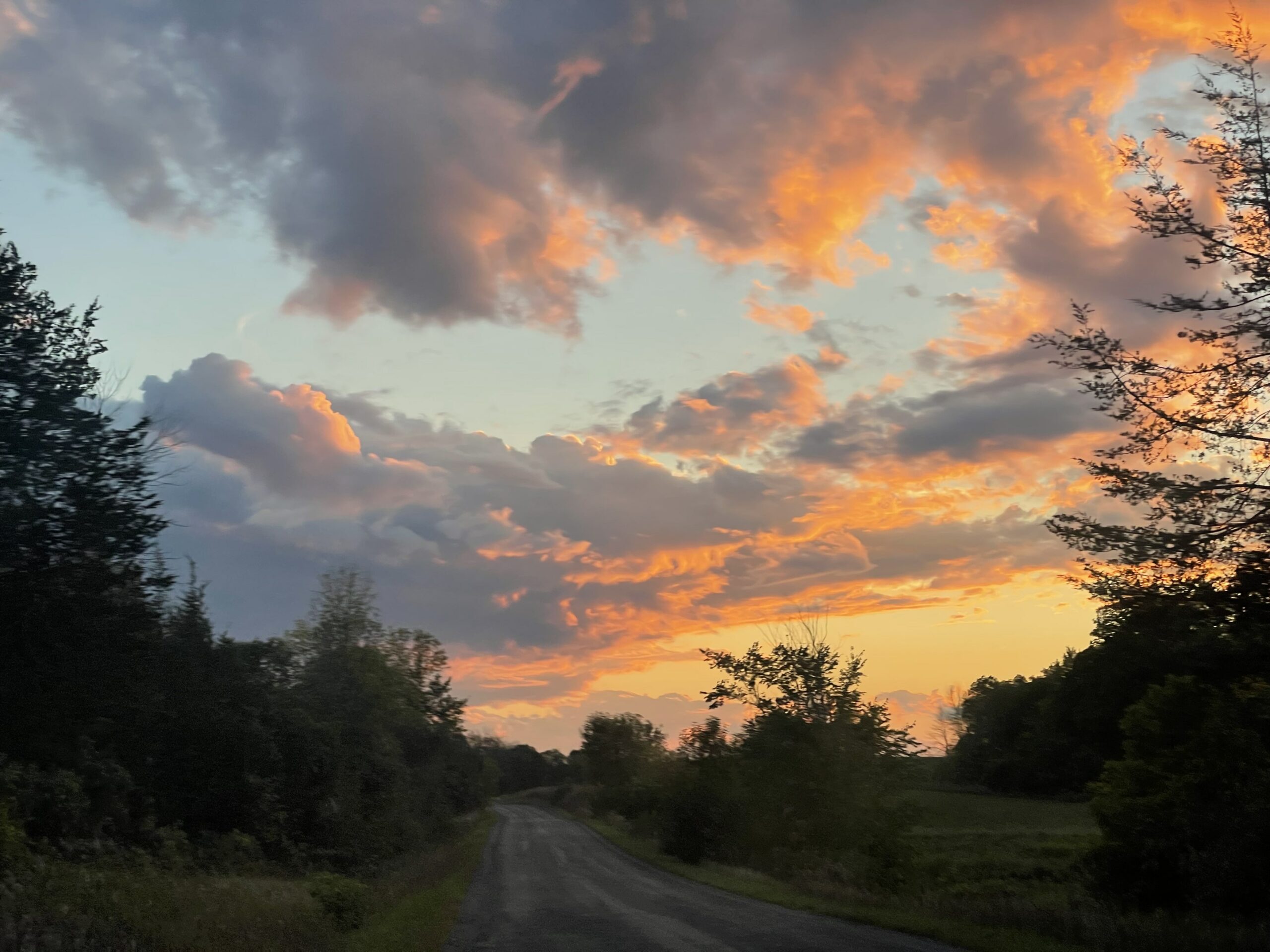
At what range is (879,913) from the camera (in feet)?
63.8

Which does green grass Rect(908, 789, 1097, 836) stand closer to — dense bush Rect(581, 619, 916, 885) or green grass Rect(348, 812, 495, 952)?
dense bush Rect(581, 619, 916, 885)

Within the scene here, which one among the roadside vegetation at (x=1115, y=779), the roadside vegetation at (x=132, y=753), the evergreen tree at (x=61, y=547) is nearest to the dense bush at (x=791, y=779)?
the roadside vegetation at (x=1115, y=779)

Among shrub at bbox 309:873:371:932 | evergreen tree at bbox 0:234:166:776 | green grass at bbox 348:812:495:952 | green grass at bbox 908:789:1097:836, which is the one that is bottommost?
green grass at bbox 908:789:1097:836

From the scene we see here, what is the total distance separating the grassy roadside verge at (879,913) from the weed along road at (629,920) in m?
0.41

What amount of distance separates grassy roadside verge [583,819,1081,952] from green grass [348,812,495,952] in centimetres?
796

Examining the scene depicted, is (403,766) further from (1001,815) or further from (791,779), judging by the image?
(1001,815)

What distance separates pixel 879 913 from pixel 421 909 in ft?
34.1

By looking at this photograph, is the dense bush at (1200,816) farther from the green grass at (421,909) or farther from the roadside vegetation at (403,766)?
the green grass at (421,909)

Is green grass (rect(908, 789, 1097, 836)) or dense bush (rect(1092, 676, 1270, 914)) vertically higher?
dense bush (rect(1092, 676, 1270, 914))

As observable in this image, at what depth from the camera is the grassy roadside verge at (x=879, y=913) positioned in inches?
573

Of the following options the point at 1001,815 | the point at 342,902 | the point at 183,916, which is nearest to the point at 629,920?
the point at 342,902

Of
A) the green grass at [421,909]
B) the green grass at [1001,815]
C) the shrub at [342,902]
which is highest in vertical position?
the shrub at [342,902]

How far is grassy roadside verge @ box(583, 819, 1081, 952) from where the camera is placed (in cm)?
1455

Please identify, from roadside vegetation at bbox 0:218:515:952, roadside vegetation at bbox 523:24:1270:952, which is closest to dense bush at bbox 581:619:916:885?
roadside vegetation at bbox 523:24:1270:952
